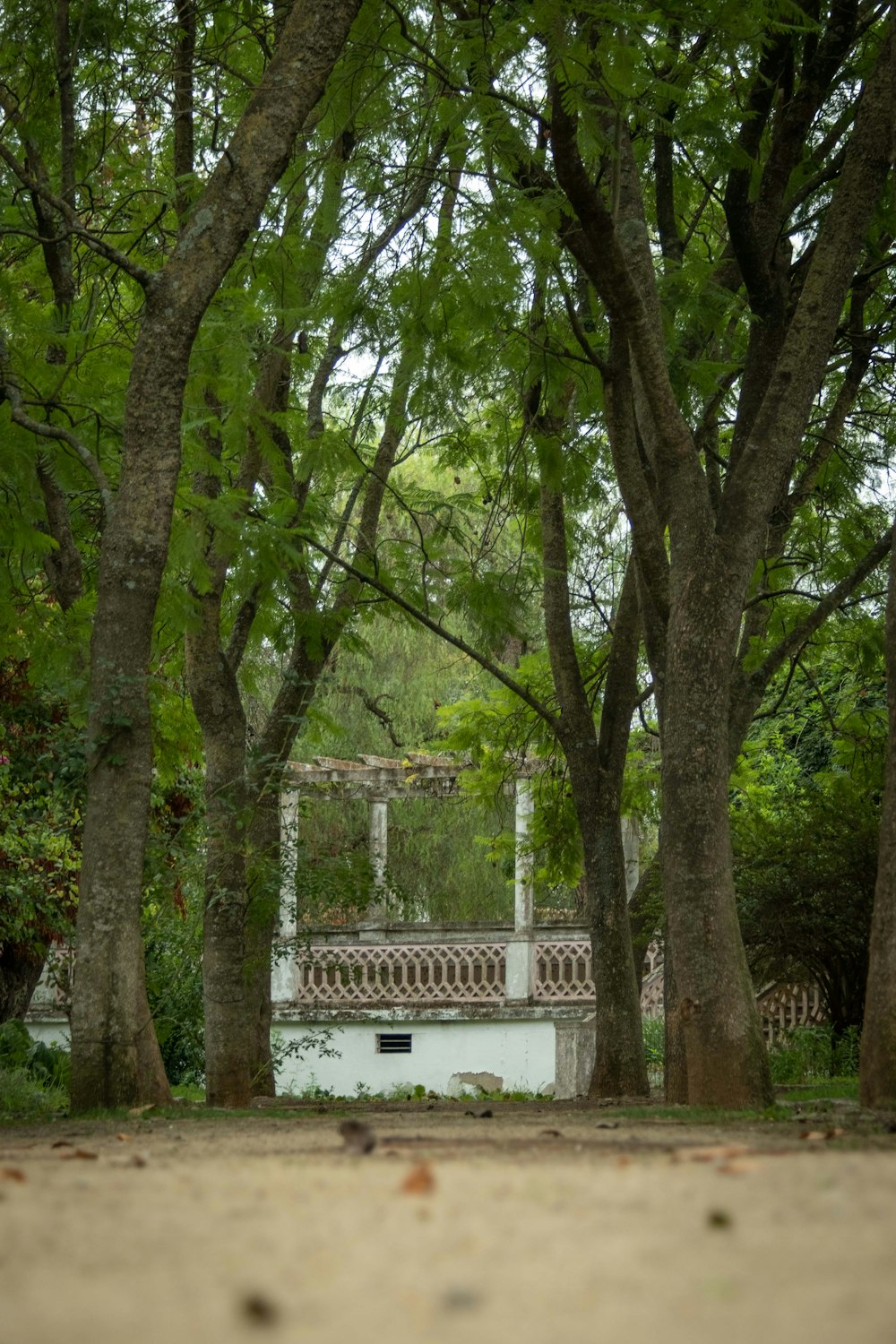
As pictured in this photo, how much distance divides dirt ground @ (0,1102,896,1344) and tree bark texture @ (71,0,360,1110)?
3327mm

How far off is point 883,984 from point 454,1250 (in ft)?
15.4

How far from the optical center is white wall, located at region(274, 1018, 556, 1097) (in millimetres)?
21688

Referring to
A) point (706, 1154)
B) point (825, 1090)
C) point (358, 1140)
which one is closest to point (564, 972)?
point (825, 1090)

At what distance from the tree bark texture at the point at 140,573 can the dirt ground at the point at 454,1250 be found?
3327 mm

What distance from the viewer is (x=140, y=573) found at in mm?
6543

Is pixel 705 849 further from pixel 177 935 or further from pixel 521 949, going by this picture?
pixel 521 949

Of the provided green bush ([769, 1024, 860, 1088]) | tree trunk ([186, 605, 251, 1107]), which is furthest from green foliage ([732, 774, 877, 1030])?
tree trunk ([186, 605, 251, 1107])

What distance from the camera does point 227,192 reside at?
683cm

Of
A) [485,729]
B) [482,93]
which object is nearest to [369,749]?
[485,729]

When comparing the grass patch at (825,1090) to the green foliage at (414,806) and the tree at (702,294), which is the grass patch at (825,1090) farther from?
the green foliage at (414,806)

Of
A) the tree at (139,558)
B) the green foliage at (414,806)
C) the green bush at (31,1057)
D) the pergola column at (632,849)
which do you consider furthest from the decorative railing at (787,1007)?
the tree at (139,558)

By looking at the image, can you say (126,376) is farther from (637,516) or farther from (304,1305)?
(304,1305)

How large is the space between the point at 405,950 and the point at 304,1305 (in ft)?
69.6

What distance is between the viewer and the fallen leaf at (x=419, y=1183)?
2.43 metres
